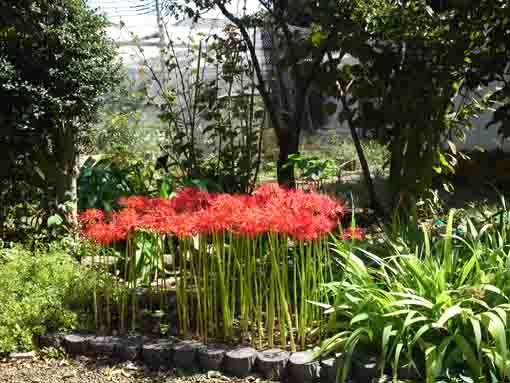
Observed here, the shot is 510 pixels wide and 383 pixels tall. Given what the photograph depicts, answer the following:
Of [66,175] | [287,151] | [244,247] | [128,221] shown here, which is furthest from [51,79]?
[244,247]

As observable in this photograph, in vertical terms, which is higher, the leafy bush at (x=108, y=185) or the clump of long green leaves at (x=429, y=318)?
the leafy bush at (x=108, y=185)

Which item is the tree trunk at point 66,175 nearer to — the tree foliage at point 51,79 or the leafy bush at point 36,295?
the tree foliage at point 51,79

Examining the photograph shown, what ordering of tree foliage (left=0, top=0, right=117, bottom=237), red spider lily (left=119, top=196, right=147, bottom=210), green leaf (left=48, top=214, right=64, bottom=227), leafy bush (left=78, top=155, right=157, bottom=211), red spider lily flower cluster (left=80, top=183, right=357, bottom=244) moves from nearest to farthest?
red spider lily flower cluster (left=80, top=183, right=357, bottom=244) → red spider lily (left=119, top=196, right=147, bottom=210) → tree foliage (left=0, top=0, right=117, bottom=237) → green leaf (left=48, top=214, right=64, bottom=227) → leafy bush (left=78, top=155, right=157, bottom=211)

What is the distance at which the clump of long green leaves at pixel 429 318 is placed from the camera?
2988mm

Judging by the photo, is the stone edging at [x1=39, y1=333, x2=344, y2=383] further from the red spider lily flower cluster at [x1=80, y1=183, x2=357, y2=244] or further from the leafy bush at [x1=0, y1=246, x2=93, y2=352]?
the red spider lily flower cluster at [x1=80, y1=183, x2=357, y2=244]

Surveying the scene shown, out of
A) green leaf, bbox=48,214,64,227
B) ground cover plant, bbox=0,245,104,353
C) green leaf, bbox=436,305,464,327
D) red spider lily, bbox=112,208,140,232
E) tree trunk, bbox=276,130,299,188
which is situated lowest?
ground cover plant, bbox=0,245,104,353

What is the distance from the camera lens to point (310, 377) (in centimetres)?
320

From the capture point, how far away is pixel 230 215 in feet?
11.5

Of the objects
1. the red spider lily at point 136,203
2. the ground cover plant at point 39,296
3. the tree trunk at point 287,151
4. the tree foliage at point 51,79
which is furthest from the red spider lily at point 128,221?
the tree trunk at point 287,151

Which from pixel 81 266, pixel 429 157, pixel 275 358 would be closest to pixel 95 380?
pixel 275 358

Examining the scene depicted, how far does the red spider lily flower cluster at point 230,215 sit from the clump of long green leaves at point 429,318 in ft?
1.07

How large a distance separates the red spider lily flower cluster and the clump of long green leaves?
326mm

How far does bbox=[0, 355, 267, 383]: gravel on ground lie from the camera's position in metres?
3.36

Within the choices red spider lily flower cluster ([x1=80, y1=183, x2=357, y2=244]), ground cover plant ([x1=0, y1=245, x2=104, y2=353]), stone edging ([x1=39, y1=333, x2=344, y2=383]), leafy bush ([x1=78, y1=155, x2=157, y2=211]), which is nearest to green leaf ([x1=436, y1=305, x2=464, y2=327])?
stone edging ([x1=39, y1=333, x2=344, y2=383])
